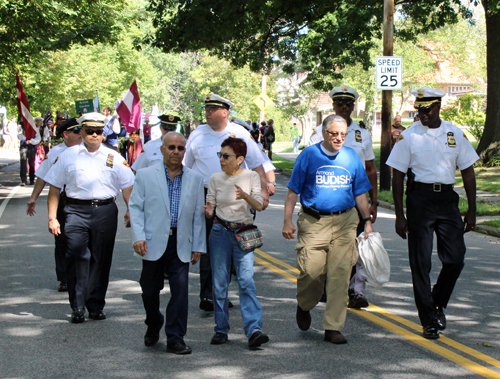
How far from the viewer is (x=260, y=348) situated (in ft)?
19.1

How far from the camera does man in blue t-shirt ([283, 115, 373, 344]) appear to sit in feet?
19.5

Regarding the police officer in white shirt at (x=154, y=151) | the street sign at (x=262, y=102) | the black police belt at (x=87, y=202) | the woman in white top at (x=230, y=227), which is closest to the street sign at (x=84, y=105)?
the street sign at (x=262, y=102)

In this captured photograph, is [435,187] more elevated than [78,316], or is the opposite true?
[435,187]

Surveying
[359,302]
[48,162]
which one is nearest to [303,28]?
[48,162]

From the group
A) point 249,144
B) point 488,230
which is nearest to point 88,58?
point 488,230

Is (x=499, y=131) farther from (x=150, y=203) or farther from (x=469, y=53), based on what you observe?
(x=469, y=53)

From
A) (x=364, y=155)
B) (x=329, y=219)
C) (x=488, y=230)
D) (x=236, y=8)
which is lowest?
(x=488, y=230)

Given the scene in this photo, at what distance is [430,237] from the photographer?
241 inches

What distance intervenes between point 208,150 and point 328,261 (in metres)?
1.85

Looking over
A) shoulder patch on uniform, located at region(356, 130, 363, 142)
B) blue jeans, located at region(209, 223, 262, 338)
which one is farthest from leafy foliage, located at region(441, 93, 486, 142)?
blue jeans, located at region(209, 223, 262, 338)

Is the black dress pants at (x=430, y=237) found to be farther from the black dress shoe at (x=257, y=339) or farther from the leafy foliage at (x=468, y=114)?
the leafy foliage at (x=468, y=114)

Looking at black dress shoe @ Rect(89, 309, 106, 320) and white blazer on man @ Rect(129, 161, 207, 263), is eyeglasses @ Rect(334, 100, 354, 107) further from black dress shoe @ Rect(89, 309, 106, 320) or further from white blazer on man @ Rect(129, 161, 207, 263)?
black dress shoe @ Rect(89, 309, 106, 320)

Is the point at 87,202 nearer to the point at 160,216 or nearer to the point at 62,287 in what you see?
the point at 160,216

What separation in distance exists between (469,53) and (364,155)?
5223 cm
